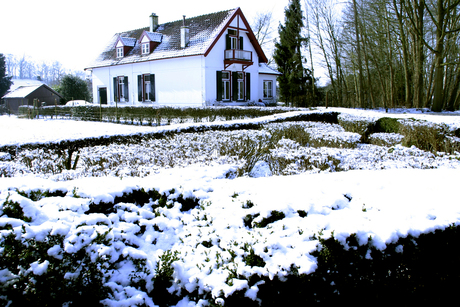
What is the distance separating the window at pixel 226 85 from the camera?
2420cm

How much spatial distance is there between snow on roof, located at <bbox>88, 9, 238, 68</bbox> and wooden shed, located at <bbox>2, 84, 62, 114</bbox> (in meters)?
20.3

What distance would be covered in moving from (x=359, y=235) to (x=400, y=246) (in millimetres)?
346

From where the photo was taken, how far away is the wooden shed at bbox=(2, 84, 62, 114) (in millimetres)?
42375

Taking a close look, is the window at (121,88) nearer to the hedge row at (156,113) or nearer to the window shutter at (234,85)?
the hedge row at (156,113)

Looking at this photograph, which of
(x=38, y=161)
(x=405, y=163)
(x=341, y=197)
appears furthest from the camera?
(x=38, y=161)

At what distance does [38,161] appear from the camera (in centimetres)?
654

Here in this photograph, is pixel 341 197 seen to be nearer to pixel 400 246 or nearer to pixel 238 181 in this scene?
pixel 400 246

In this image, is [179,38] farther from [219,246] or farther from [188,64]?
[219,246]

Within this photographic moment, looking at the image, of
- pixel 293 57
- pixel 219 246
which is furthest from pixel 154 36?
pixel 219 246

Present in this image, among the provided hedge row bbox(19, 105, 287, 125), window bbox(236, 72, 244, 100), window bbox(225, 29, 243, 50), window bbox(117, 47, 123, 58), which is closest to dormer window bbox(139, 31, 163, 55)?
window bbox(117, 47, 123, 58)

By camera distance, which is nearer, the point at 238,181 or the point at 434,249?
the point at 434,249

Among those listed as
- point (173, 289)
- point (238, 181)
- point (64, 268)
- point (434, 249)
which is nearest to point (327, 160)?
point (238, 181)

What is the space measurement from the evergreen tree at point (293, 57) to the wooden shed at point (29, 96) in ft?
99.7

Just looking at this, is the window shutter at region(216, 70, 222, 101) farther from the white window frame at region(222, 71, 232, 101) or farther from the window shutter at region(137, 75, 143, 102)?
the window shutter at region(137, 75, 143, 102)
